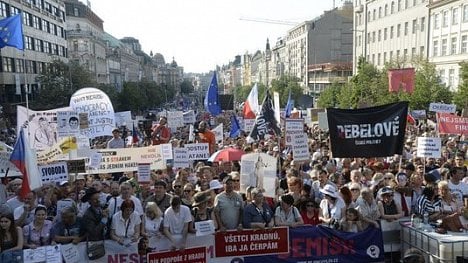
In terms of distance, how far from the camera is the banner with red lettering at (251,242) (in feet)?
26.2

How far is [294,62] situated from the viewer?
108875mm

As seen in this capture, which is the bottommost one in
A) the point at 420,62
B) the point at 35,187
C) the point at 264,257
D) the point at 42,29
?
the point at 264,257

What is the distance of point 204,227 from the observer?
7.76 metres

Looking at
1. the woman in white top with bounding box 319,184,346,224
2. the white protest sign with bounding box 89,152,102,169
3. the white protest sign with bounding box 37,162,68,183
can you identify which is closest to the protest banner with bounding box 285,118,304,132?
the woman in white top with bounding box 319,184,346,224

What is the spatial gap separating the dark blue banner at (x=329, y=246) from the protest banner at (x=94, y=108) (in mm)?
7011

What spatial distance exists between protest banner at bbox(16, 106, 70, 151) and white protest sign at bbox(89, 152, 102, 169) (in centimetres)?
152

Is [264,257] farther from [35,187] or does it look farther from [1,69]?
[1,69]

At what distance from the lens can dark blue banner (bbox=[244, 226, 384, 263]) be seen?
810cm

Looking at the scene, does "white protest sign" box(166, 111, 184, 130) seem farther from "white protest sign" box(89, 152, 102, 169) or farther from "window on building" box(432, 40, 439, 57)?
"window on building" box(432, 40, 439, 57)

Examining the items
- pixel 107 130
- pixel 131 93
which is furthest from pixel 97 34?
pixel 107 130

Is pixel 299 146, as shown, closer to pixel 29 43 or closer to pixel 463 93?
pixel 463 93

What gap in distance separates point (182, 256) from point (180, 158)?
5.18 metres

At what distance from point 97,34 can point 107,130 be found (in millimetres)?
95376

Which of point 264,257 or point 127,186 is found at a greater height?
point 127,186
